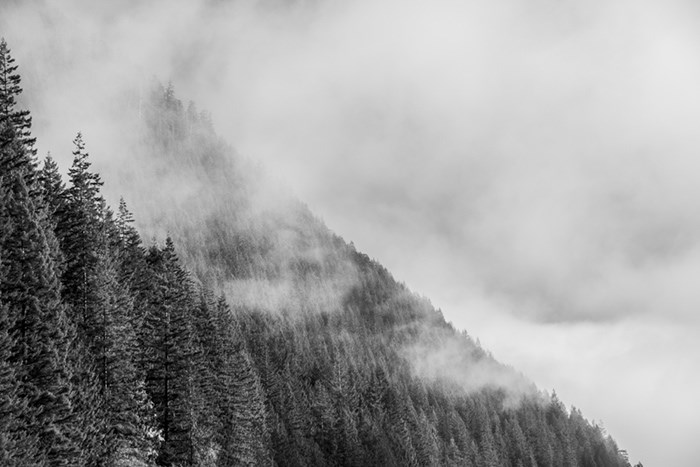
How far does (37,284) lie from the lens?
2702 cm

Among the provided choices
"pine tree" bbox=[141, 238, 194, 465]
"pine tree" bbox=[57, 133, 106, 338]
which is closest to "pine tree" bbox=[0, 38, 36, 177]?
"pine tree" bbox=[57, 133, 106, 338]

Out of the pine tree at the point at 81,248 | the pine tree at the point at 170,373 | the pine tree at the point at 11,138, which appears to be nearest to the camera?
the pine tree at the point at 11,138

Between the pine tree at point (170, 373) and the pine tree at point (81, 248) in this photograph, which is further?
the pine tree at point (170, 373)

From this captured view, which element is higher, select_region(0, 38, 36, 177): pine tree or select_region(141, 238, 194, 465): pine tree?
select_region(0, 38, 36, 177): pine tree

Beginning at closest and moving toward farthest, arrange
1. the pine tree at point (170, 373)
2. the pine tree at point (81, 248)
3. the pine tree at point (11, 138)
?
1. the pine tree at point (11, 138)
2. the pine tree at point (81, 248)
3. the pine tree at point (170, 373)

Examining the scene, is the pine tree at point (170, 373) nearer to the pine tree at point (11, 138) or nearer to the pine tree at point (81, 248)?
the pine tree at point (81, 248)

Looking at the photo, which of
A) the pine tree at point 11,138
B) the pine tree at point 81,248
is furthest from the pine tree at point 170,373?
the pine tree at point 11,138

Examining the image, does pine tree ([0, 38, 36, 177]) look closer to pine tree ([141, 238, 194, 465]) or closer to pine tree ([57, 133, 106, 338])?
pine tree ([57, 133, 106, 338])

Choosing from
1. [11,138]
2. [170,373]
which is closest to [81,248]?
[11,138]

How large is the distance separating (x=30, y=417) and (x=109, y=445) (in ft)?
27.6

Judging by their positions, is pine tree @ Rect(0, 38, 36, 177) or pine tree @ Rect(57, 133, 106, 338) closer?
pine tree @ Rect(0, 38, 36, 177)

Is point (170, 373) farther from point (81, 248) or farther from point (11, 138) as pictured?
point (11, 138)

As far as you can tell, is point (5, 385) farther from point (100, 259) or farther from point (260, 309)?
point (260, 309)

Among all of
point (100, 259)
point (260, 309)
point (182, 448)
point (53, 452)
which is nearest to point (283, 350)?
point (260, 309)
